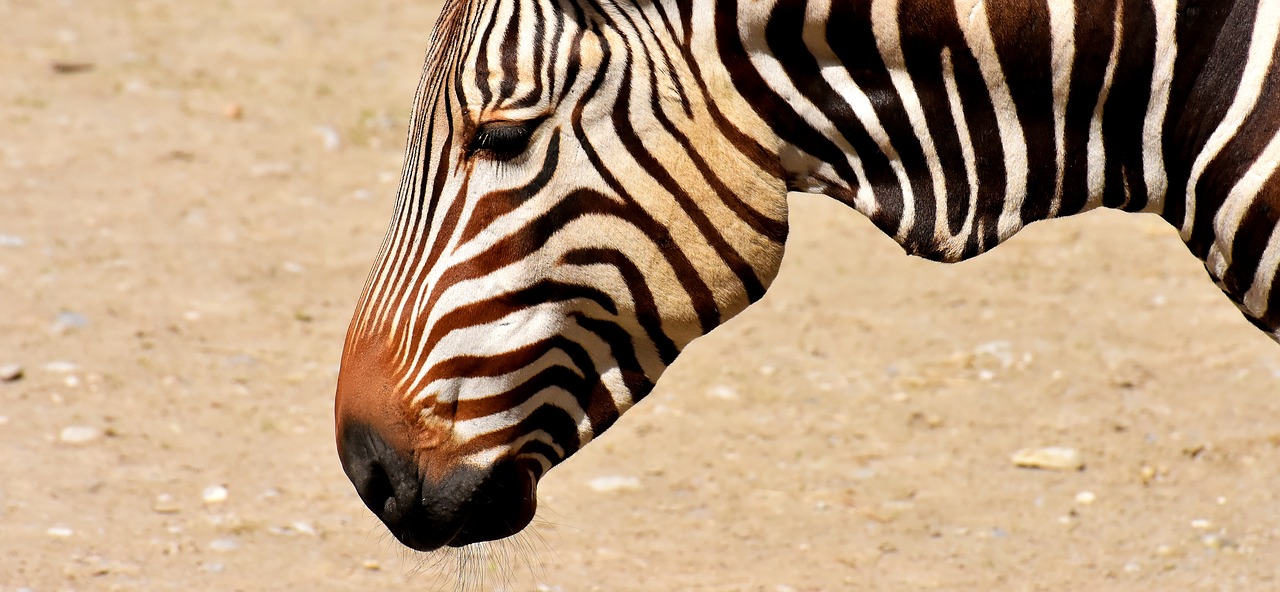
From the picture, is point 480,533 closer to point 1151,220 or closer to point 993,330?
point 993,330

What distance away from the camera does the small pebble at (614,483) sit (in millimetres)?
4188

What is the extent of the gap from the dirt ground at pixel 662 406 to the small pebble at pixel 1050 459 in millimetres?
54

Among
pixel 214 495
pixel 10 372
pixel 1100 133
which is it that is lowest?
pixel 214 495

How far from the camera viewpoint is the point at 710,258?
199 cm

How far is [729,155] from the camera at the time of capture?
76.7 inches

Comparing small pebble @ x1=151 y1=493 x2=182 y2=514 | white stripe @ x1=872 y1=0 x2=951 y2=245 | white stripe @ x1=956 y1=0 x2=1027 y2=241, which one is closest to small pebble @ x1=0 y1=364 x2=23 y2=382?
small pebble @ x1=151 y1=493 x2=182 y2=514

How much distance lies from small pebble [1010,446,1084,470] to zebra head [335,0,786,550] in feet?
8.25

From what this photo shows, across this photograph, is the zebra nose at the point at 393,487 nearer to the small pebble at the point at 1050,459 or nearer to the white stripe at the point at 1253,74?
the white stripe at the point at 1253,74

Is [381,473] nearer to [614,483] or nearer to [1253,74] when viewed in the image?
[1253,74]

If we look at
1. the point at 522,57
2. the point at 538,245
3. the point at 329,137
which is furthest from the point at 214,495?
the point at 329,137

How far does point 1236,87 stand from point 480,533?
1333 millimetres

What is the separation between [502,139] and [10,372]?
332cm

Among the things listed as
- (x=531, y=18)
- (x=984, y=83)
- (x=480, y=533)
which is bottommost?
(x=480, y=533)

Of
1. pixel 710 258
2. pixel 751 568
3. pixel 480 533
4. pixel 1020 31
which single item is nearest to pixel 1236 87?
pixel 1020 31
